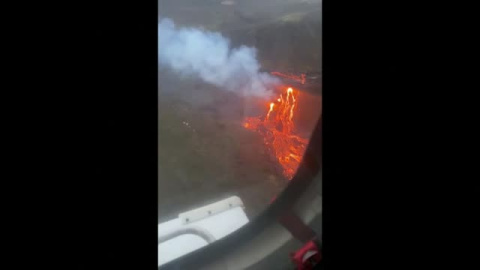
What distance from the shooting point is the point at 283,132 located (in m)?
2.09

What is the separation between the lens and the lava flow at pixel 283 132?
180 centimetres

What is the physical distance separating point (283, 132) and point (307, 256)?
1.09 m

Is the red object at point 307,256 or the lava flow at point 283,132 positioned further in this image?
the lava flow at point 283,132

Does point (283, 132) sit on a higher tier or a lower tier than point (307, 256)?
higher

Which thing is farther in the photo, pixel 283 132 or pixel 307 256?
pixel 283 132

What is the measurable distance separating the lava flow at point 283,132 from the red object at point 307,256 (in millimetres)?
558

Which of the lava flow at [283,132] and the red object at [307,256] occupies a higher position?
the lava flow at [283,132]

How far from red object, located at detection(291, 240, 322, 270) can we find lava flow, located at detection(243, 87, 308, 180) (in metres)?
0.56
